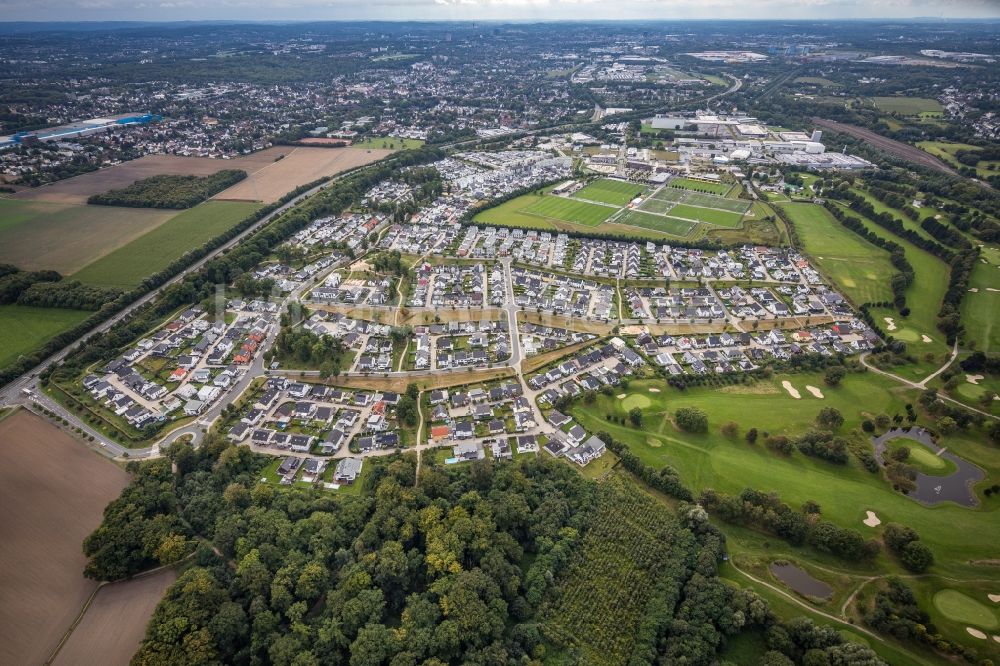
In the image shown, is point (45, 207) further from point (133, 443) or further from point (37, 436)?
point (133, 443)

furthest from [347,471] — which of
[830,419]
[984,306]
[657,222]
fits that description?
[984,306]

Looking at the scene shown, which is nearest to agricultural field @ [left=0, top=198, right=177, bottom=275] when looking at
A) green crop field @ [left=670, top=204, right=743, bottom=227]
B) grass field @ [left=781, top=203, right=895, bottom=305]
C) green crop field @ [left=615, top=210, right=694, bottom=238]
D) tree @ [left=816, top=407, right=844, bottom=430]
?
green crop field @ [left=615, top=210, right=694, bottom=238]

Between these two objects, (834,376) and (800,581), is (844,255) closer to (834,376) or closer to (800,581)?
(834,376)

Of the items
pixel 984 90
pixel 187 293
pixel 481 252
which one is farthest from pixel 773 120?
pixel 187 293

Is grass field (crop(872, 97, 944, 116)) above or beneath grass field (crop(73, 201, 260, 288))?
above

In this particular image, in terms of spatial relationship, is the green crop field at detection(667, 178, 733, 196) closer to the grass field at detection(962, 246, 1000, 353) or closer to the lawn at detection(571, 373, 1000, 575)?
the grass field at detection(962, 246, 1000, 353)

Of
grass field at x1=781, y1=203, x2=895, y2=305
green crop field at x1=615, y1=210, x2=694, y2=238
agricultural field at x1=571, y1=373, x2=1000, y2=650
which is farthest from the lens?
green crop field at x1=615, y1=210, x2=694, y2=238
